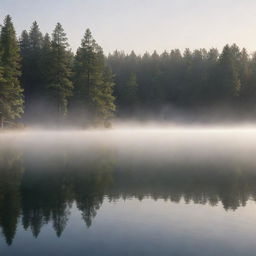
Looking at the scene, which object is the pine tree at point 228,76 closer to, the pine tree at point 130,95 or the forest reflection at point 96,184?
the pine tree at point 130,95

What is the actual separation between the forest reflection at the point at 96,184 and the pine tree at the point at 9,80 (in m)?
26.8

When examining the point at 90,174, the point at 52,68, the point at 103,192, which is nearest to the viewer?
the point at 103,192

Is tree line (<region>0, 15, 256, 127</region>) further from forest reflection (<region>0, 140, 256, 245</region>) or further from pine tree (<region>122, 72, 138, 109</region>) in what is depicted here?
forest reflection (<region>0, 140, 256, 245</region>)

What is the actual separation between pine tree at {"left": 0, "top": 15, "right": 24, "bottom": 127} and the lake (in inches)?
1132

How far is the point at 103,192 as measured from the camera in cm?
1964

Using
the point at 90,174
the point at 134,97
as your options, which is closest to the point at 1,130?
the point at 90,174

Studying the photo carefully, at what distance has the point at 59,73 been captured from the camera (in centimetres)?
6969

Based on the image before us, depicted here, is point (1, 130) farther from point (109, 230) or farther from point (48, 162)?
point (109, 230)

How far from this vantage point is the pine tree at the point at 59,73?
68.5 metres

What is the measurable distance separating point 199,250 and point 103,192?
8740mm

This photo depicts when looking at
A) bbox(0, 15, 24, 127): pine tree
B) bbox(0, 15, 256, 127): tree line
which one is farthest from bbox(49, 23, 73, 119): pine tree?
bbox(0, 15, 24, 127): pine tree

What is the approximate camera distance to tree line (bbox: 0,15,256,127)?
214 feet

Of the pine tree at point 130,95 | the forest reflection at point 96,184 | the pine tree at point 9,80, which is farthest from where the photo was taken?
the pine tree at point 130,95

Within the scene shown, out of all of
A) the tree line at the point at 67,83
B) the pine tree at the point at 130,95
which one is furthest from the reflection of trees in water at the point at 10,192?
the pine tree at the point at 130,95
